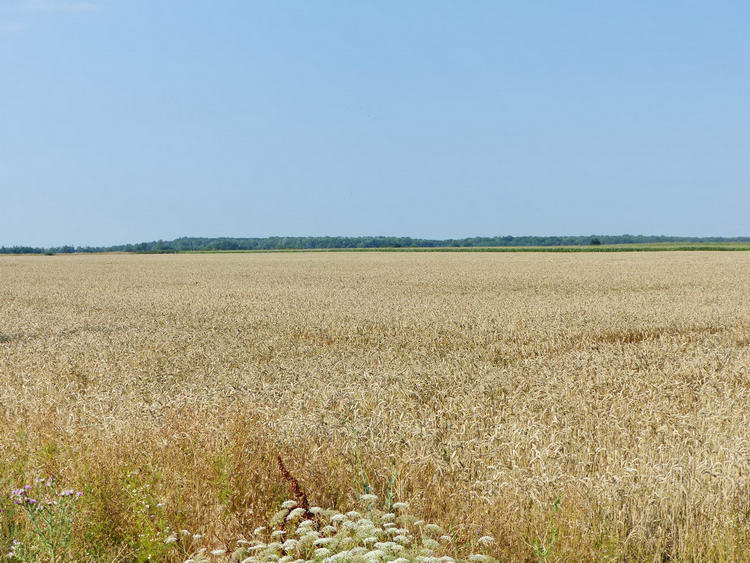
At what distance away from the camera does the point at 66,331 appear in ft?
53.6

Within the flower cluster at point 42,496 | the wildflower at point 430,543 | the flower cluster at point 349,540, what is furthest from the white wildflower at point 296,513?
the flower cluster at point 42,496

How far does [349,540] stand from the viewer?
12.6 feet

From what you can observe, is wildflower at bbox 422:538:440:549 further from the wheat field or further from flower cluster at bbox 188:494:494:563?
the wheat field

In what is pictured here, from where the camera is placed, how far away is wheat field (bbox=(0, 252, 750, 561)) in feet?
15.4

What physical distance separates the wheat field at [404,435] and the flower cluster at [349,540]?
24 cm

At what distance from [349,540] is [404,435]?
2.66m

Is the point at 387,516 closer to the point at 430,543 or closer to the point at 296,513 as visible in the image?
the point at 430,543

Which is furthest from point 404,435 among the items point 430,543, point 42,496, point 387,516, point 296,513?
point 42,496

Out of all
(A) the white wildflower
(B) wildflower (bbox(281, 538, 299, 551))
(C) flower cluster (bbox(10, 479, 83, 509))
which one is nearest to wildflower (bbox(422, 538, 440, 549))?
(B) wildflower (bbox(281, 538, 299, 551))

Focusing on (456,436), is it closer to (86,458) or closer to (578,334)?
(86,458)

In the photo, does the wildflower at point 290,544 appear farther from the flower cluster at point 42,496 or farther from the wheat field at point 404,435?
the flower cluster at point 42,496

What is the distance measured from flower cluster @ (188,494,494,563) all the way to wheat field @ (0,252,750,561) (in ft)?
0.79

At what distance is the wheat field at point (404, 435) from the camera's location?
15.4ft

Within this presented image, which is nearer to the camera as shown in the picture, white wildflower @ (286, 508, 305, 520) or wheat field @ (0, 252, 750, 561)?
white wildflower @ (286, 508, 305, 520)
